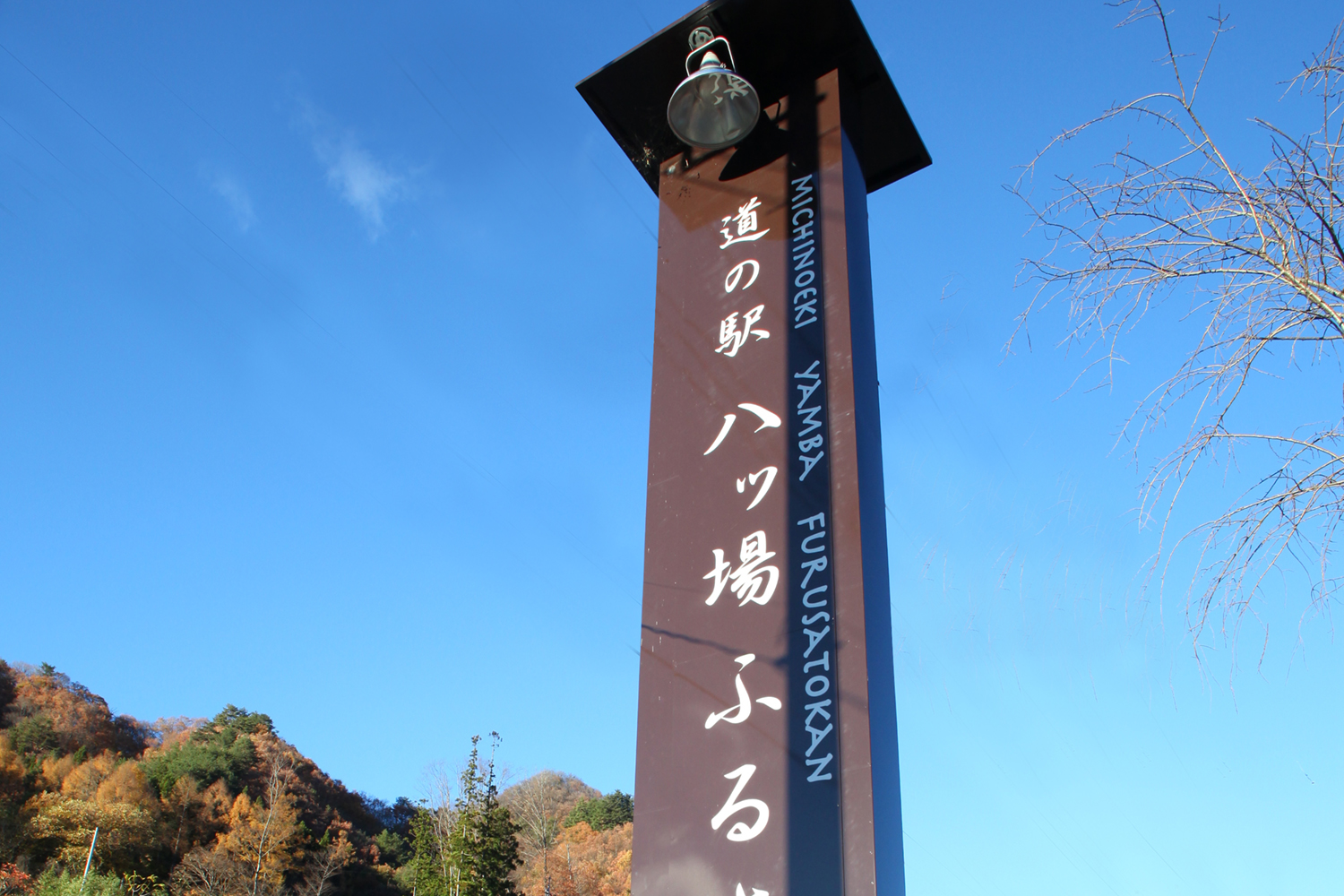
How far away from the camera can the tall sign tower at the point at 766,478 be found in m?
3.41

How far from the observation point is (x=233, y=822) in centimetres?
4434

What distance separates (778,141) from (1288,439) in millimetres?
3767

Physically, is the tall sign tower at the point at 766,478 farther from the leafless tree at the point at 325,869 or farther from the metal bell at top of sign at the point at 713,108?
the leafless tree at the point at 325,869

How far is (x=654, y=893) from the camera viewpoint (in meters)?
3.53

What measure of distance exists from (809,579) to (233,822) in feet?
162

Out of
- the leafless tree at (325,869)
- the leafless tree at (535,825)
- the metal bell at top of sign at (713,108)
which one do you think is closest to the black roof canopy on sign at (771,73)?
the metal bell at top of sign at (713,108)

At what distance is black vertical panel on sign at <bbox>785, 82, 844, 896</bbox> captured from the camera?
3.26m

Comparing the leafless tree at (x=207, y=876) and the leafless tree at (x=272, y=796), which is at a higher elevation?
the leafless tree at (x=272, y=796)

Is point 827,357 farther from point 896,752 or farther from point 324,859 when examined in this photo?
point 324,859

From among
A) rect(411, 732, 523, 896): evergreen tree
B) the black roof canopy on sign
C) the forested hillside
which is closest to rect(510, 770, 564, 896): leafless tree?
the forested hillside

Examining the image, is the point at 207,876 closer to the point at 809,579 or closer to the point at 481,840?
the point at 481,840

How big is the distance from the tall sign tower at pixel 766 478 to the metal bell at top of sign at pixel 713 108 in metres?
0.02

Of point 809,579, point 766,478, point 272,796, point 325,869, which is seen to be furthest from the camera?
point 272,796

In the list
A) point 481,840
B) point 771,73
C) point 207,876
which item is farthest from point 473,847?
point 771,73
